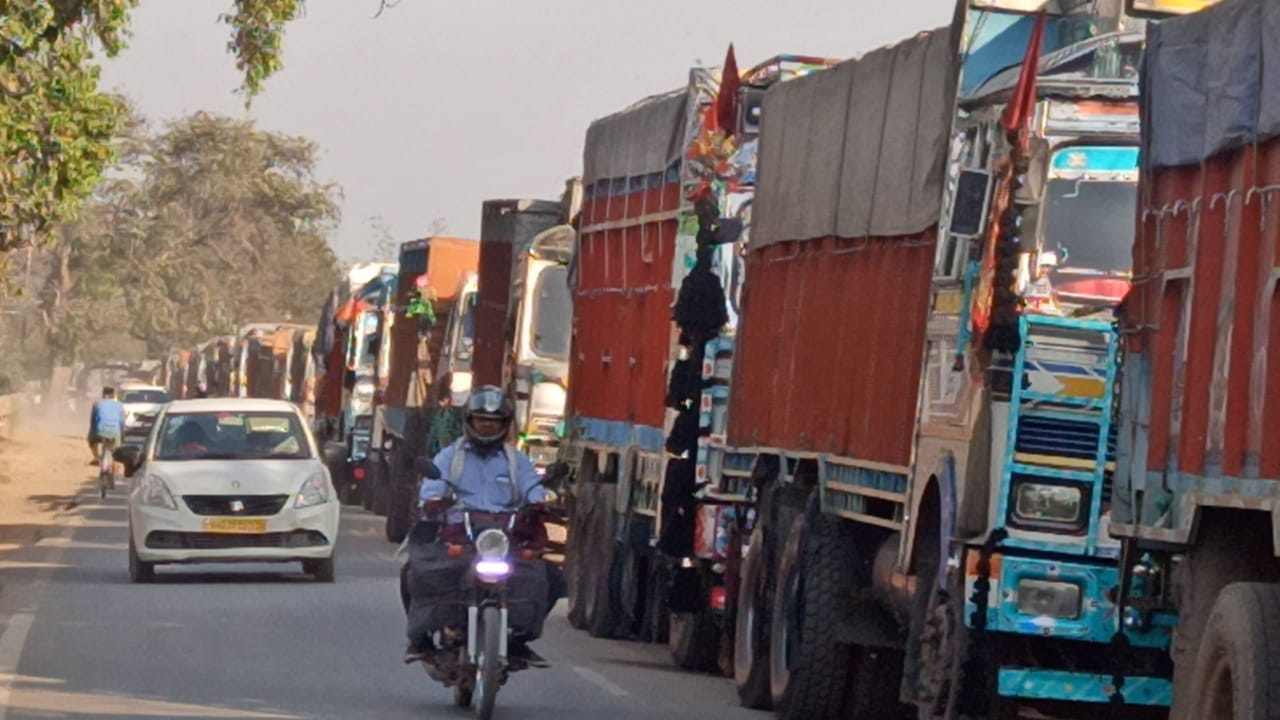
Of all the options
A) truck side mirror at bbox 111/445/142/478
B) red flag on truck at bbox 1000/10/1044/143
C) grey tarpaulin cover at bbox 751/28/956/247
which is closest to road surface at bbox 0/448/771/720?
truck side mirror at bbox 111/445/142/478

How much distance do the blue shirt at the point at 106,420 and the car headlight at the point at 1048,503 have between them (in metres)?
32.1

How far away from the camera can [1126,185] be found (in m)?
11.5

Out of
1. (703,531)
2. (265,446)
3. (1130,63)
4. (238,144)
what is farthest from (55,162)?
(238,144)

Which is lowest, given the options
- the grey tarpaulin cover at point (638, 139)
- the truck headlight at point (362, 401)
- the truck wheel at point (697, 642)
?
the truck wheel at point (697, 642)

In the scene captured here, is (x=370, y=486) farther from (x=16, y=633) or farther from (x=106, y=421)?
(x=16, y=633)

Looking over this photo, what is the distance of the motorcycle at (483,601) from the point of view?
13.8 meters

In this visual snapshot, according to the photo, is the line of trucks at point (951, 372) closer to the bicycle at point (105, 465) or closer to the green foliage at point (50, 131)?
the green foliage at point (50, 131)

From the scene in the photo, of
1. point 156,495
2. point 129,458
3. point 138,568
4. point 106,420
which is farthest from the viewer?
point 106,420

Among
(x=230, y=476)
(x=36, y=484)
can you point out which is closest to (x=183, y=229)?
(x=36, y=484)

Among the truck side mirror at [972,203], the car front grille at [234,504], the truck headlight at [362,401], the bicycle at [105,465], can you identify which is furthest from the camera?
the truck headlight at [362,401]

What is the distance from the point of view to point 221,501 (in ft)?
78.7

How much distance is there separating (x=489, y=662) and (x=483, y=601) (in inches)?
12.3

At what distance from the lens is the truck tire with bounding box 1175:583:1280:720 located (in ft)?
26.6

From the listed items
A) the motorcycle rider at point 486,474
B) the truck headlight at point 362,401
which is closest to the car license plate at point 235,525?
the motorcycle rider at point 486,474
